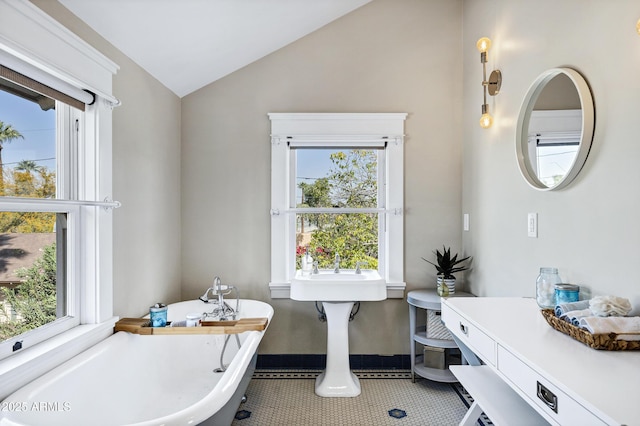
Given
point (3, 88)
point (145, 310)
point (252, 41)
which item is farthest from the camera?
point (252, 41)

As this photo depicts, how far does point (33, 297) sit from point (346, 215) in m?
2.01

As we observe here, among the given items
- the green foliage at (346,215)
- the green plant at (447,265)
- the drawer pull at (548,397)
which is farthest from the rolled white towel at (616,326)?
the green foliage at (346,215)

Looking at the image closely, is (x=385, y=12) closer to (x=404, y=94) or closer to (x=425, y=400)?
(x=404, y=94)

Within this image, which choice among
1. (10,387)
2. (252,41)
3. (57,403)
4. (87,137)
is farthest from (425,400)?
(252,41)

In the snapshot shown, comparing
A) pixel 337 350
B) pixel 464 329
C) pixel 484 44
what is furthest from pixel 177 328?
pixel 484 44

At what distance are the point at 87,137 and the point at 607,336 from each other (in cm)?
226

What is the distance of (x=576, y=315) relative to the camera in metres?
1.29

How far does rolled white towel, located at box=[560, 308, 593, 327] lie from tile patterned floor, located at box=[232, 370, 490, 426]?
126cm

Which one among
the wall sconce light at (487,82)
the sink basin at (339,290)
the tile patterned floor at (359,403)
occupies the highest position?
the wall sconce light at (487,82)

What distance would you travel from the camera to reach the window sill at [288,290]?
2893mm

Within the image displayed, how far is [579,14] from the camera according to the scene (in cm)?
159

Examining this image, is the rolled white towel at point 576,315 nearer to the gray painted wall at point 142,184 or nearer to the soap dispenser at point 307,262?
the soap dispenser at point 307,262

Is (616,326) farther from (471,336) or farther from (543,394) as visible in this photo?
(471,336)

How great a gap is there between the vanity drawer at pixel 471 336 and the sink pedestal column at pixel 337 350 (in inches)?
35.6
